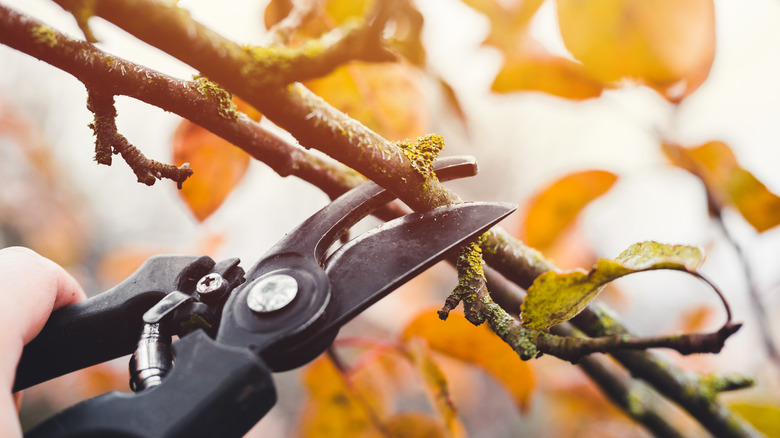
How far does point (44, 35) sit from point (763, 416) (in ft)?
4.91

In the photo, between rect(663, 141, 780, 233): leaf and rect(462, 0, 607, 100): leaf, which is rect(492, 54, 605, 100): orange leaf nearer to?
rect(462, 0, 607, 100): leaf

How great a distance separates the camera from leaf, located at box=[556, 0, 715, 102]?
0.69 m

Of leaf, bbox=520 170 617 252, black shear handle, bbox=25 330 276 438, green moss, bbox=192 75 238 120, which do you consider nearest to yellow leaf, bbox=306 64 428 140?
leaf, bbox=520 170 617 252

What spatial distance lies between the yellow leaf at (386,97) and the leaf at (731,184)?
554 mm

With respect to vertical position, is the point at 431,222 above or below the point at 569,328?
above

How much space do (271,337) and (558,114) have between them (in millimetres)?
3337

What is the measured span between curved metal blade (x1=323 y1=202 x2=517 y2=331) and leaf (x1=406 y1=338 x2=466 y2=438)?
12.1 inches

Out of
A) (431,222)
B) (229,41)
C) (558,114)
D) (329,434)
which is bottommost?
(329,434)

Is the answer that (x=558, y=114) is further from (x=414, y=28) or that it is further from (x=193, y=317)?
(x=193, y=317)

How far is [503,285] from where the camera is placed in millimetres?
705

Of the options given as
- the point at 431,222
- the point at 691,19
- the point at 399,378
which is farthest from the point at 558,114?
the point at 431,222

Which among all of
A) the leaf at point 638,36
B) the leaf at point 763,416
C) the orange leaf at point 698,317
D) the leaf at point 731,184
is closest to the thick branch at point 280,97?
the leaf at point 638,36

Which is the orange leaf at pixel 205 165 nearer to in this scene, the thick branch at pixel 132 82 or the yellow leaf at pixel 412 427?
the thick branch at pixel 132 82

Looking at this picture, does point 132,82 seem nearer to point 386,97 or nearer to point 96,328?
point 96,328
